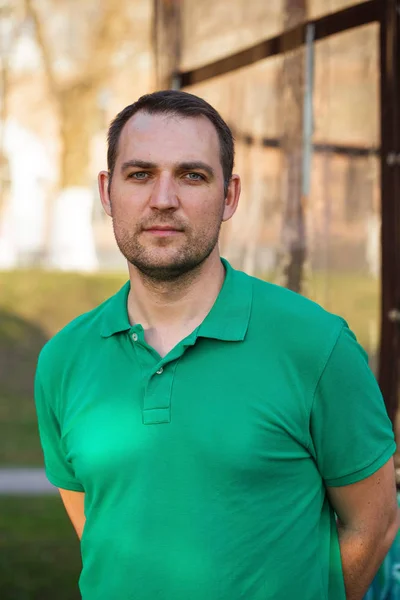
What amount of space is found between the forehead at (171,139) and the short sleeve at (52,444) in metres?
0.46

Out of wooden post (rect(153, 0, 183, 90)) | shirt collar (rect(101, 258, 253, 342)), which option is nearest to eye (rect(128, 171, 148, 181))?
shirt collar (rect(101, 258, 253, 342))

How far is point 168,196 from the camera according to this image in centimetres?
157

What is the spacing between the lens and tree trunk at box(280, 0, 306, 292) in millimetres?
3768

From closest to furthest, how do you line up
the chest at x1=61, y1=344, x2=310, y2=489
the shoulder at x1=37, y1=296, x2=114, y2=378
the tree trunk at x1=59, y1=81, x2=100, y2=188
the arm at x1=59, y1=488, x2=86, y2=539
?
1. the chest at x1=61, y1=344, x2=310, y2=489
2. the shoulder at x1=37, y1=296, x2=114, y2=378
3. the arm at x1=59, y1=488, x2=86, y2=539
4. the tree trunk at x1=59, y1=81, x2=100, y2=188

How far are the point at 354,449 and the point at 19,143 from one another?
3732 millimetres

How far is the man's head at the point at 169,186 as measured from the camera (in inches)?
62.6

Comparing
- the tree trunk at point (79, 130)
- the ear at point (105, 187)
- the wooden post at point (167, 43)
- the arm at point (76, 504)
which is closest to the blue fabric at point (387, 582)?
the arm at point (76, 504)

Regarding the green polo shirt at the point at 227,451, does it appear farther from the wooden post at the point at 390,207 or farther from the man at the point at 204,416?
the wooden post at the point at 390,207

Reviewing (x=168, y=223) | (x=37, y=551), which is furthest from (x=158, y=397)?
(x=37, y=551)

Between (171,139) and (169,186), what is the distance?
0.30 ft

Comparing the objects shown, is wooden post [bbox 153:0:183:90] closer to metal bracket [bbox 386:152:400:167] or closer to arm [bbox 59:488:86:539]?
metal bracket [bbox 386:152:400:167]

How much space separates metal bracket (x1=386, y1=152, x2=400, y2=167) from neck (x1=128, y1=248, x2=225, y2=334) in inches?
74.8

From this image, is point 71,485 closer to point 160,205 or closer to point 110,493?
point 110,493

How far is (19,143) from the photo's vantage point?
491 centimetres
